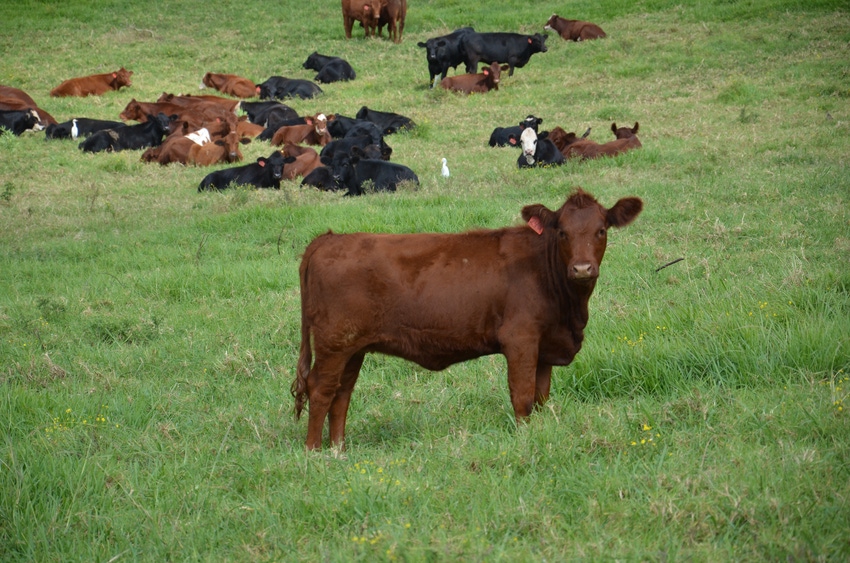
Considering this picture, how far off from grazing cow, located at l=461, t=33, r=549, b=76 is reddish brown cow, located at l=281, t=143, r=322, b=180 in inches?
381

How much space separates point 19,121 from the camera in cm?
2058

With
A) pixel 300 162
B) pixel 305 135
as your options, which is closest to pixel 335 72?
pixel 305 135

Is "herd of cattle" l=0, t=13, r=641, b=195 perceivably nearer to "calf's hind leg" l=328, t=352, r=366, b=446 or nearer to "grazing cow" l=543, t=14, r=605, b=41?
"grazing cow" l=543, t=14, r=605, b=41

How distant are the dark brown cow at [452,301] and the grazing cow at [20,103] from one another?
17.2 m

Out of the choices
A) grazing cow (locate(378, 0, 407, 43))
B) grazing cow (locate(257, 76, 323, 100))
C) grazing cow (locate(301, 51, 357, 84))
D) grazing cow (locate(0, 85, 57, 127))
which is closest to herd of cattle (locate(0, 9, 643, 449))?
grazing cow (locate(0, 85, 57, 127))

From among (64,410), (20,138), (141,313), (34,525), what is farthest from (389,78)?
(34,525)

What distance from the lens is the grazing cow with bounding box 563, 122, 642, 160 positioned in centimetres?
1532

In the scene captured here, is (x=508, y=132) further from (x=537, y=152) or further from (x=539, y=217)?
(x=539, y=217)

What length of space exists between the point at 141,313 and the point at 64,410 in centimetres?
255

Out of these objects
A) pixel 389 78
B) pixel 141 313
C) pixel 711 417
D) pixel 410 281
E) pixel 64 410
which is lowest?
pixel 389 78

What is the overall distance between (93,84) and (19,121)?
216 inches

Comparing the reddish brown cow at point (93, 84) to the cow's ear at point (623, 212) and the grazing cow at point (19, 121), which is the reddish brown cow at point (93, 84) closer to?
the grazing cow at point (19, 121)

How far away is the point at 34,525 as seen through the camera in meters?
4.66

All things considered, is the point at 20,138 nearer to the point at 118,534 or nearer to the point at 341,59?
the point at 341,59
